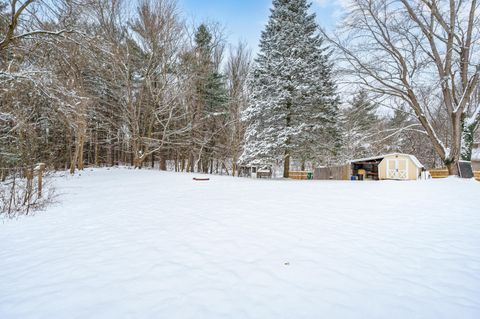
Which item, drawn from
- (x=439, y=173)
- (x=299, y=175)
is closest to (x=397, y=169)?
(x=439, y=173)

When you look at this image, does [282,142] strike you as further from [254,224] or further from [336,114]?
[254,224]

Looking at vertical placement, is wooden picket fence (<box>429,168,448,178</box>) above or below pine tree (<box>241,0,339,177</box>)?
below

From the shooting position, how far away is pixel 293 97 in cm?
1523

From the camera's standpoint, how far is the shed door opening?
14.8 m

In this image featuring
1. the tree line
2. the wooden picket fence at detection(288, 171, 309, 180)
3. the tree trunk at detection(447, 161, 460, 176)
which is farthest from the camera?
the wooden picket fence at detection(288, 171, 309, 180)

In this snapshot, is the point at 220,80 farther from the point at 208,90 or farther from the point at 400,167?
the point at 400,167

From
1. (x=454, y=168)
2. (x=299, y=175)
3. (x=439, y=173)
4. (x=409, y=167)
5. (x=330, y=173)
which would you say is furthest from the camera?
(x=299, y=175)

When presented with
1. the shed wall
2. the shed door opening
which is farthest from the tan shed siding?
the shed wall

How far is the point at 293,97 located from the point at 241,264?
14.1 m

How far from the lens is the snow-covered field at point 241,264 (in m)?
1.91

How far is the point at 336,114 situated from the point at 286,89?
3.88 meters

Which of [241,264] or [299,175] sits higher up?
[299,175]

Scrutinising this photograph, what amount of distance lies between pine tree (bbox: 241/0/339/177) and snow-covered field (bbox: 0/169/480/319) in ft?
34.8

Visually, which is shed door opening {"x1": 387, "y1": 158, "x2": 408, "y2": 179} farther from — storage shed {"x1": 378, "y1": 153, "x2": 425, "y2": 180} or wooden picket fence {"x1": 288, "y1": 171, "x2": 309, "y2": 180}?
wooden picket fence {"x1": 288, "y1": 171, "x2": 309, "y2": 180}
